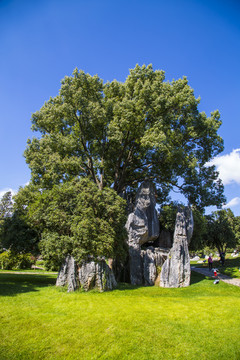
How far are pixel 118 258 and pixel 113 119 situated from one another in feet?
45.0

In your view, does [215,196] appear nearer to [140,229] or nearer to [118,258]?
[140,229]

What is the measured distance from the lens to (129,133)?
2202 cm

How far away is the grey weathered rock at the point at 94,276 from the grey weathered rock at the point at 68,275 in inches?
18.0

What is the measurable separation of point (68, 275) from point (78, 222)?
12.9 ft

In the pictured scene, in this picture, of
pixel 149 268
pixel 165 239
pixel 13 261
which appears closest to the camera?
pixel 149 268

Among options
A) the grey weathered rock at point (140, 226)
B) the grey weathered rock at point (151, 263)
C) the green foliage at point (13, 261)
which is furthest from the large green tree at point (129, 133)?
the green foliage at point (13, 261)

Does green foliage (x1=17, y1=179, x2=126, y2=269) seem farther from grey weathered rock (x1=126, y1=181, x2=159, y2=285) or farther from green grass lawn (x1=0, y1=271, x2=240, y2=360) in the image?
grey weathered rock (x1=126, y1=181, x2=159, y2=285)

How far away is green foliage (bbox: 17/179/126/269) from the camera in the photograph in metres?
14.6

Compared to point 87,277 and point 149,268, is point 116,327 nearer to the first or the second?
point 87,277

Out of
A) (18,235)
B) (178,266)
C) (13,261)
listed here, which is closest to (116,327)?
(178,266)

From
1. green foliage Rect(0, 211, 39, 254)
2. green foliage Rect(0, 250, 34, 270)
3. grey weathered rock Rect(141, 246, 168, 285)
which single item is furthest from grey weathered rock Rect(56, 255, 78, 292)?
green foliage Rect(0, 250, 34, 270)

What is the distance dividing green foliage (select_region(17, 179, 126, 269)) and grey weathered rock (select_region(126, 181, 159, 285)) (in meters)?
3.69

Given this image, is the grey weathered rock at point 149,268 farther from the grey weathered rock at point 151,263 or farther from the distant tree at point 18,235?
the distant tree at point 18,235

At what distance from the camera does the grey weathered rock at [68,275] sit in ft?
47.7
